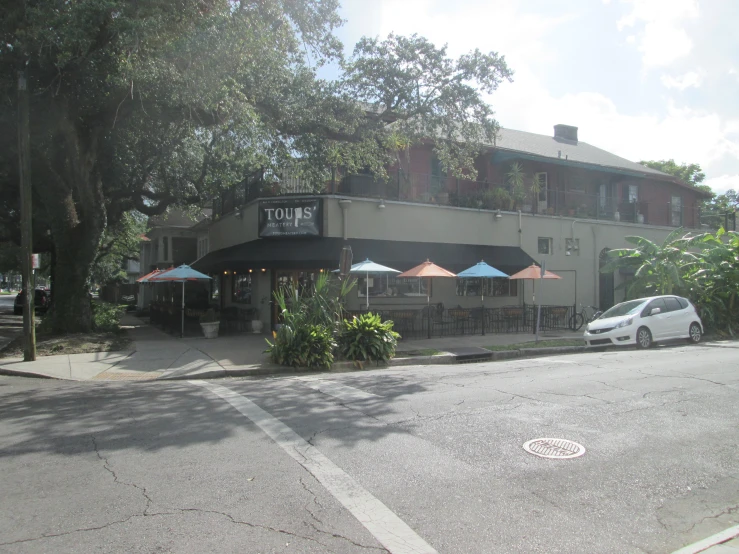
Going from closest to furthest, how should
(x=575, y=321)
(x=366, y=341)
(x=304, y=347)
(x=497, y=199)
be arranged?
(x=304, y=347)
(x=366, y=341)
(x=575, y=321)
(x=497, y=199)

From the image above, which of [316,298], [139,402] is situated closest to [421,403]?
[139,402]

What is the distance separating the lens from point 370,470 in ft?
16.4

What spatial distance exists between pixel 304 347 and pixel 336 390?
308 cm

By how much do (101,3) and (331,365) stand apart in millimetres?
8288

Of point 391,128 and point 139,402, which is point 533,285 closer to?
point 391,128

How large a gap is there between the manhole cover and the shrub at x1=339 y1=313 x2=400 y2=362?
7041mm

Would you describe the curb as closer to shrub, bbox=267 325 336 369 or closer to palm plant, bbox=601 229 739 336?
shrub, bbox=267 325 336 369

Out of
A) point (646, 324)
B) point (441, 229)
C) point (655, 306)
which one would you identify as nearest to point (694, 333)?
point (655, 306)

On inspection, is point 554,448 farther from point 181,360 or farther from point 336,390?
point 181,360

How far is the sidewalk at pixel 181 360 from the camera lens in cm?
1142

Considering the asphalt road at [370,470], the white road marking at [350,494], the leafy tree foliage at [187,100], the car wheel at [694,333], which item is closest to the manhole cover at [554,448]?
the asphalt road at [370,470]

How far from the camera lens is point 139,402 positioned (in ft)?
26.9

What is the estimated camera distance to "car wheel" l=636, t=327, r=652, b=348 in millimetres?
15398

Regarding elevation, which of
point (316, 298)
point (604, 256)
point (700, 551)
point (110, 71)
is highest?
point (110, 71)
